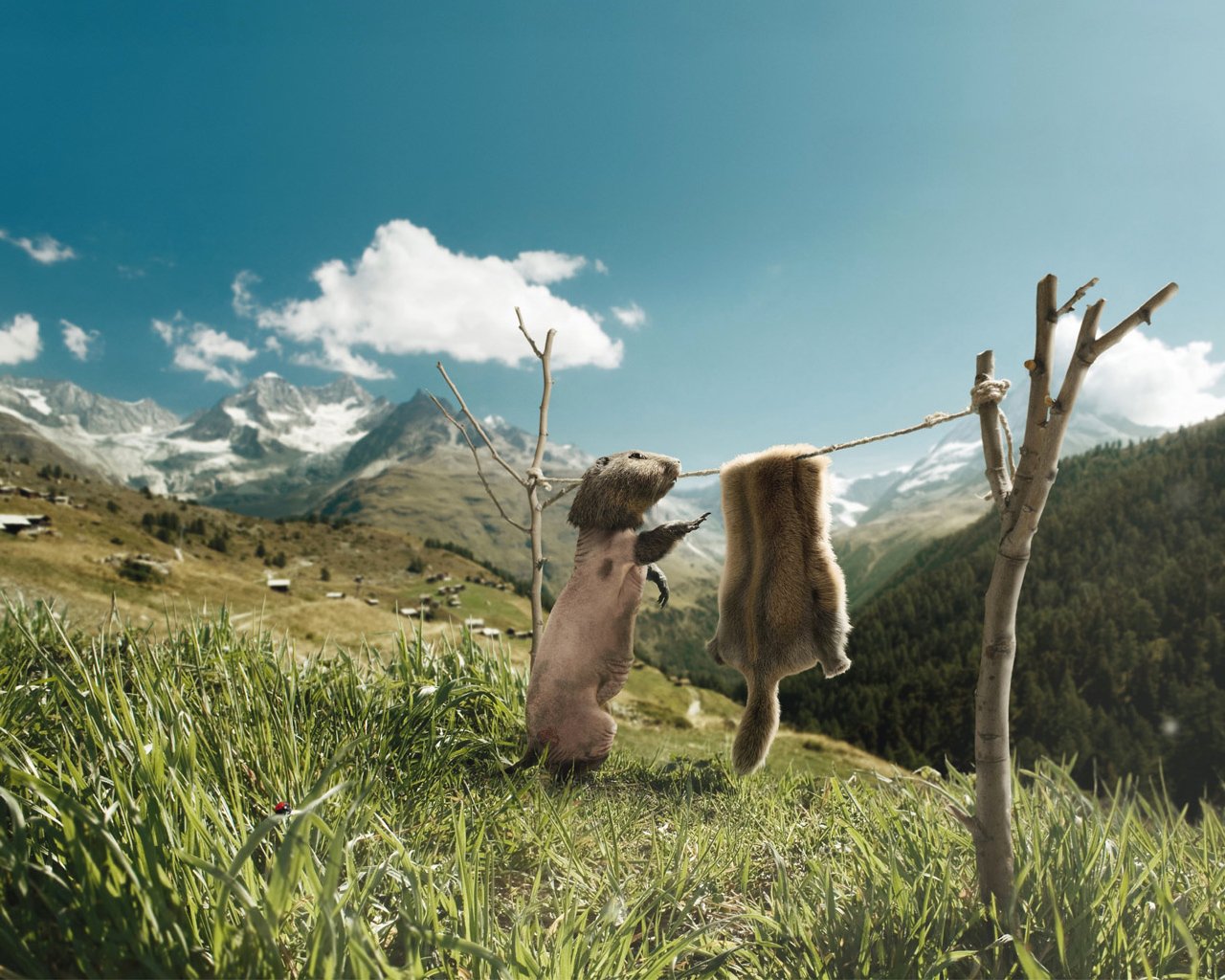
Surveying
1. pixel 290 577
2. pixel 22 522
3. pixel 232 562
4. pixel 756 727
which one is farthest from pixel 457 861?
pixel 232 562

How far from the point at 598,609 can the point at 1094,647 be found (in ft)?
428

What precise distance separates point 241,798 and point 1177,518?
162 metres

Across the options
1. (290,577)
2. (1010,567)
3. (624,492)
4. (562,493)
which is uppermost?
(562,493)

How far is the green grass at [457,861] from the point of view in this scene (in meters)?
2.09

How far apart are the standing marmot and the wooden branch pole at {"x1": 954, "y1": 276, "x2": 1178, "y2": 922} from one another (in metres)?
1.85

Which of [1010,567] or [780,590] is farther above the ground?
[1010,567]

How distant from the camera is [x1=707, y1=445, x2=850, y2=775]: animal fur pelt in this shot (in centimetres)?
380

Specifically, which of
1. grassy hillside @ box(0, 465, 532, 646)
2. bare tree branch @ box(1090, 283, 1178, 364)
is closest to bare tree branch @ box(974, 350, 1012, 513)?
bare tree branch @ box(1090, 283, 1178, 364)

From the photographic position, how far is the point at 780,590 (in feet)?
12.6

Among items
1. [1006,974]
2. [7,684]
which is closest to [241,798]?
[7,684]

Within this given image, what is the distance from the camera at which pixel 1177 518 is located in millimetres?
118438

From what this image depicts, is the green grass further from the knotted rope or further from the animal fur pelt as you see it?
the knotted rope

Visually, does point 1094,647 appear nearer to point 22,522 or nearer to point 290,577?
point 290,577

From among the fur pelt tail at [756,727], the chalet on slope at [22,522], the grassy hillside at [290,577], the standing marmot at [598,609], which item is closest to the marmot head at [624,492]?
the standing marmot at [598,609]
